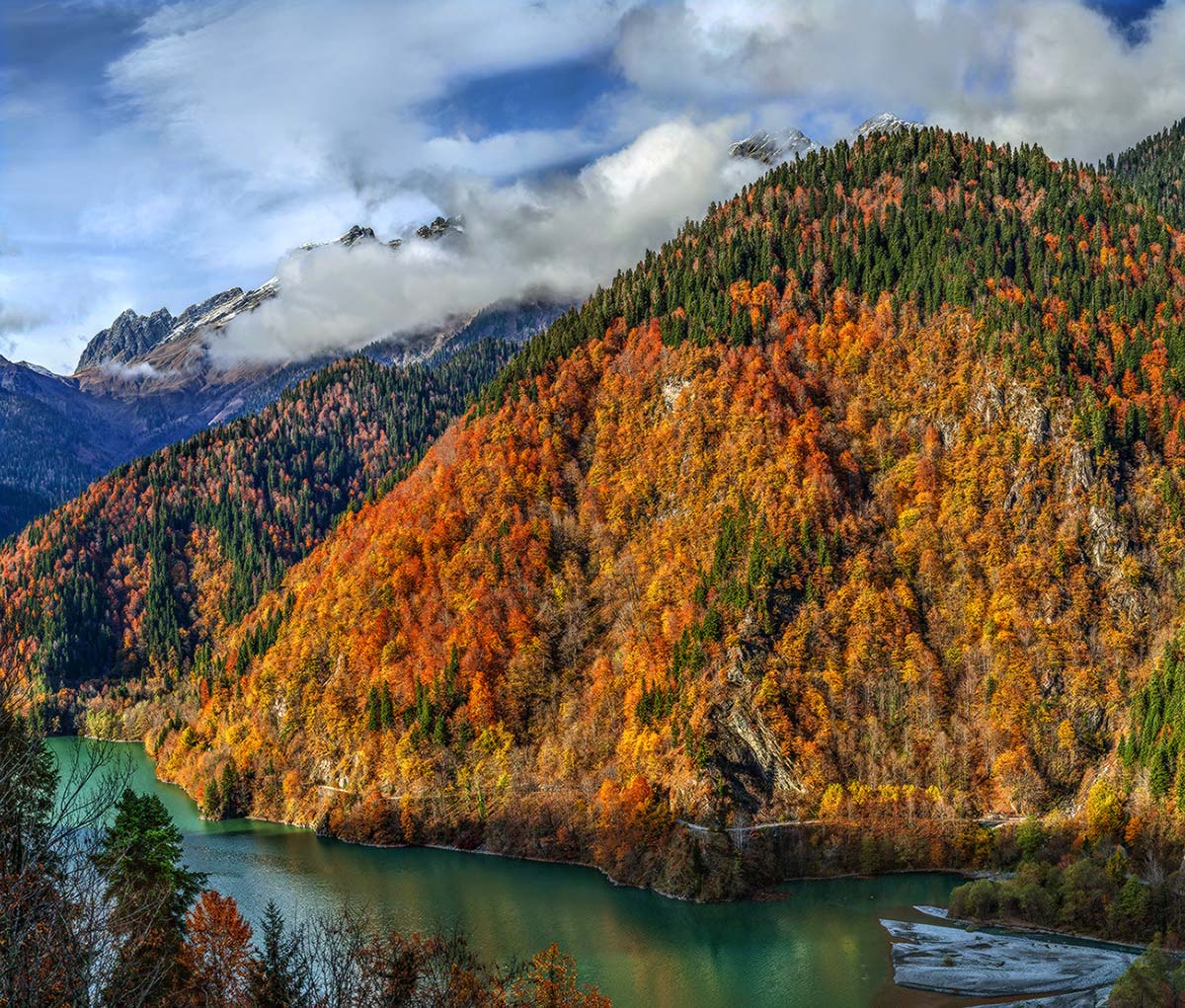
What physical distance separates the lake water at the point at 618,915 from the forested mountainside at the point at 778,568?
4.44 meters

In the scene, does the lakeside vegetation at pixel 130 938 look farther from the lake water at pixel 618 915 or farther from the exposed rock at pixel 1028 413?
the exposed rock at pixel 1028 413

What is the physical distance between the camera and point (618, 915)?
9362 centimetres

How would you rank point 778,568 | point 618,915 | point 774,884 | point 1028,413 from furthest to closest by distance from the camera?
1. point 1028,413
2. point 778,568
3. point 774,884
4. point 618,915

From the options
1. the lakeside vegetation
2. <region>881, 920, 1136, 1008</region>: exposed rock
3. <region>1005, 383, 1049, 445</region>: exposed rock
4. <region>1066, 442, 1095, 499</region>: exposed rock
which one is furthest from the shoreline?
<region>1005, 383, 1049, 445</region>: exposed rock

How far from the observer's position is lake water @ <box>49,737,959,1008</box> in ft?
255

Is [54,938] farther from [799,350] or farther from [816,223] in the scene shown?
[816,223]

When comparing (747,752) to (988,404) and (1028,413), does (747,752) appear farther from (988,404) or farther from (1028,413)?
(1028,413)

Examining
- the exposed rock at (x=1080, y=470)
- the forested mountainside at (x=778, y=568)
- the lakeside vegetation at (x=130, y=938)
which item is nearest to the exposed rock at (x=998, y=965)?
the forested mountainside at (x=778, y=568)

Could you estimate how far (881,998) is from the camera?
7512 centimetres

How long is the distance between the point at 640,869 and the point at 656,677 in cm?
2382

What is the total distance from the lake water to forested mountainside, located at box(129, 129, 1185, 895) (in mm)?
4443

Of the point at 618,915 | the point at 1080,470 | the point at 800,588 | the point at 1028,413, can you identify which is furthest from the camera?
the point at 1028,413

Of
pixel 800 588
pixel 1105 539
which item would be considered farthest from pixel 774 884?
pixel 1105 539

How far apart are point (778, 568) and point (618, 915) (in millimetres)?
46347
